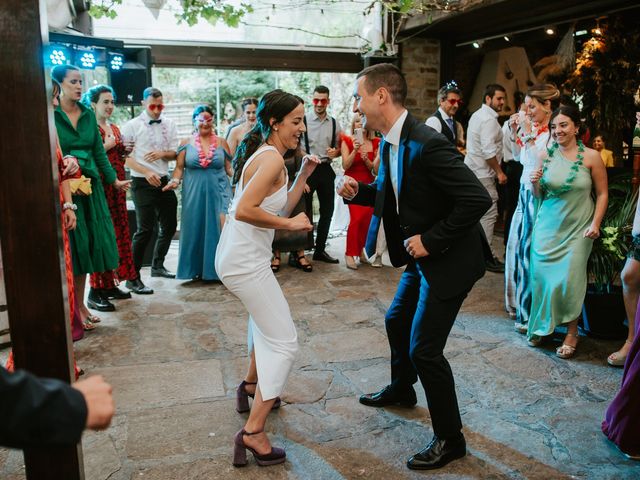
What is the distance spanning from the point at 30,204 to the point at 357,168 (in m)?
5.20

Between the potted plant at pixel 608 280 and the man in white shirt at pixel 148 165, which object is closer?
the potted plant at pixel 608 280

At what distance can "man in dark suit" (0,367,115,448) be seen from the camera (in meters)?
1.21

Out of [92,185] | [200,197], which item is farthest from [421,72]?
[92,185]

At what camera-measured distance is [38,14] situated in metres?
1.68

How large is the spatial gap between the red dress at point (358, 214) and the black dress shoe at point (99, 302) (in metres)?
2.73

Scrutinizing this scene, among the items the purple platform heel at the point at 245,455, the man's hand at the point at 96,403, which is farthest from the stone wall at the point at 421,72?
the man's hand at the point at 96,403

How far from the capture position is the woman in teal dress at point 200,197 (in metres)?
6.00

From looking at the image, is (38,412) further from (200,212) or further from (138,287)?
(200,212)

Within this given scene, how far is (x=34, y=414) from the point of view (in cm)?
121

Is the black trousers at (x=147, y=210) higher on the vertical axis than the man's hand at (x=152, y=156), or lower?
lower

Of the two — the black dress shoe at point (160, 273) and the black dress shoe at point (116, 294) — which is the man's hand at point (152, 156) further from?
the black dress shoe at point (116, 294)

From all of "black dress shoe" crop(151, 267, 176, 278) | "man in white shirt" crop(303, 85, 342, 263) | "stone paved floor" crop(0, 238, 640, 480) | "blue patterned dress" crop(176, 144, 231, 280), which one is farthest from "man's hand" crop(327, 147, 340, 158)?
"black dress shoe" crop(151, 267, 176, 278)

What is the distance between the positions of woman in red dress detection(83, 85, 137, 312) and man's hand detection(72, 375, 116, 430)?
13.4ft

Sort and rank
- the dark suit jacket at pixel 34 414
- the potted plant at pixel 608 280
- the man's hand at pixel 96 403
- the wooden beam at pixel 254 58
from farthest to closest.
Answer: the wooden beam at pixel 254 58, the potted plant at pixel 608 280, the man's hand at pixel 96 403, the dark suit jacket at pixel 34 414
